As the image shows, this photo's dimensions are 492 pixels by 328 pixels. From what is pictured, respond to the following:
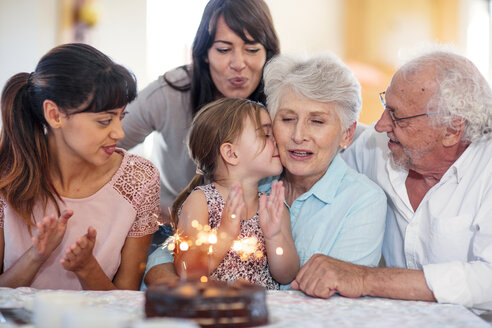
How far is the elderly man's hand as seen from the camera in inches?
69.7

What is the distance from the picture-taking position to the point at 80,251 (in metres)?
1.80

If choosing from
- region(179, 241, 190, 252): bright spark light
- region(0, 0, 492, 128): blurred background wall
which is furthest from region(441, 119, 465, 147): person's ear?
region(0, 0, 492, 128): blurred background wall

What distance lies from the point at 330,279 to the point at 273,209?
29 centimetres

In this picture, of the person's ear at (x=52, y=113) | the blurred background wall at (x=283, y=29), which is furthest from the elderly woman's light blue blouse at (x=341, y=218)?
the blurred background wall at (x=283, y=29)

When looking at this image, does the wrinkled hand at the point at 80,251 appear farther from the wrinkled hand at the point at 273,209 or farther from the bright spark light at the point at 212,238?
the wrinkled hand at the point at 273,209

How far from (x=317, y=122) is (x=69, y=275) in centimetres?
110

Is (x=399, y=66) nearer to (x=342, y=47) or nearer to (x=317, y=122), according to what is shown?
(x=317, y=122)

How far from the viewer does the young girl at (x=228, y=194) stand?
204 cm

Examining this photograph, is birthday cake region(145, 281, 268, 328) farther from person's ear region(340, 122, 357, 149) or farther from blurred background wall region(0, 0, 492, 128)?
blurred background wall region(0, 0, 492, 128)

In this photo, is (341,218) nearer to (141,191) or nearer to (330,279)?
(330,279)

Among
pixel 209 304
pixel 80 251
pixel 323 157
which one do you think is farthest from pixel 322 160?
pixel 209 304

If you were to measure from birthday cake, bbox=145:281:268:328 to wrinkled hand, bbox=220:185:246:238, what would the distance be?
1.61 feet

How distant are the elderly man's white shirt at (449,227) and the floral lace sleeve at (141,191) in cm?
91

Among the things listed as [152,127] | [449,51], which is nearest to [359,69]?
[152,127]
